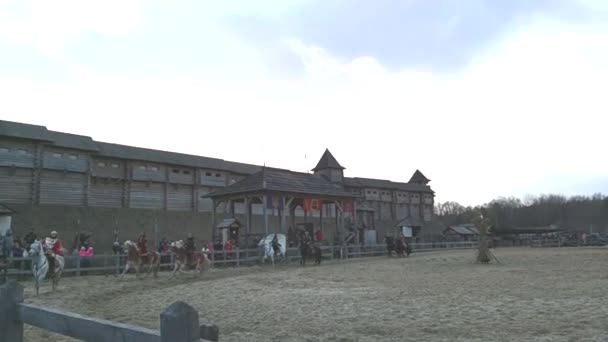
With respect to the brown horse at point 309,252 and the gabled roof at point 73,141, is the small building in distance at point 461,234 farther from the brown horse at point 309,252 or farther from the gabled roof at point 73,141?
the gabled roof at point 73,141

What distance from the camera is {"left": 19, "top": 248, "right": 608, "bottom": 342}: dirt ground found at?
743cm

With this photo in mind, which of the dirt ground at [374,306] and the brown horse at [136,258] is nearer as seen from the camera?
the dirt ground at [374,306]

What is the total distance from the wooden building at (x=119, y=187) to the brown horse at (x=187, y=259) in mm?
6883

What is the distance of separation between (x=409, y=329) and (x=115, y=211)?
114 ft

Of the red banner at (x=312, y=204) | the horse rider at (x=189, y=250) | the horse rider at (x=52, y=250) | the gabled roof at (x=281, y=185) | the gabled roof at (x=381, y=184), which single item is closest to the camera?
the horse rider at (x=52, y=250)

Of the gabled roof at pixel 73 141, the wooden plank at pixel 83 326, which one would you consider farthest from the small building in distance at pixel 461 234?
the wooden plank at pixel 83 326

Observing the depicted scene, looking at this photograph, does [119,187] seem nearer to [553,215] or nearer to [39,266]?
[39,266]

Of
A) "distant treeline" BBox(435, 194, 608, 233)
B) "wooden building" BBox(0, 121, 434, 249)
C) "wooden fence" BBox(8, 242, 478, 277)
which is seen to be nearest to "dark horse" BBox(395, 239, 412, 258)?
"wooden fence" BBox(8, 242, 478, 277)

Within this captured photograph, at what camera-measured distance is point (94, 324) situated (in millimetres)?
3480

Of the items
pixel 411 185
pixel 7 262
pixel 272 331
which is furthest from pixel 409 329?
pixel 411 185

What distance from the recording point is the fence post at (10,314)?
14.3 ft

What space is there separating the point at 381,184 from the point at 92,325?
6429cm

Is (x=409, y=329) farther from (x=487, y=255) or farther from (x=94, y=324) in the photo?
(x=487, y=255)

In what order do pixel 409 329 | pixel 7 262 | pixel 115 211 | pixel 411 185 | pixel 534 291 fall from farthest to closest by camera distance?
pixel 411 185
pixel 115 211
pixel 7 262
pixel 534 291
pixel 409 329
